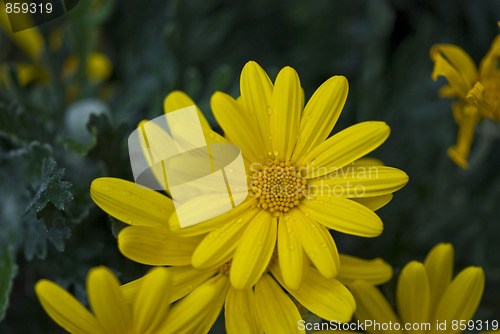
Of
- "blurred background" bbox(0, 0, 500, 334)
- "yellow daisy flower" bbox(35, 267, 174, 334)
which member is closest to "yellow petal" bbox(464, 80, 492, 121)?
"blurred background" bbox(0, 0, 500, 334)

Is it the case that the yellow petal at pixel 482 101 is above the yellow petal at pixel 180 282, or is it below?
above

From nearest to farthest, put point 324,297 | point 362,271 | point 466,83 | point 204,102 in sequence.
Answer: point 324,297 → point 362,271 → point 466,83 → point 204,102

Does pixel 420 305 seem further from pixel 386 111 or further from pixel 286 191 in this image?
pixel 386 111

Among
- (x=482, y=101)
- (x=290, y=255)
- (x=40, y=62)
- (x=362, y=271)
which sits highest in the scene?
(x=40, y=62)

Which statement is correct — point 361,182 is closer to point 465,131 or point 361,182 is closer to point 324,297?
point 324,297

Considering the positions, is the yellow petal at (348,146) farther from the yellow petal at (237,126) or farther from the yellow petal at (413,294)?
the yellow petal at (413,294)

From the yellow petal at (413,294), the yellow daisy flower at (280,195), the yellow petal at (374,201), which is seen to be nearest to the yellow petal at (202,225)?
the yellow daisy flower at (280,195)

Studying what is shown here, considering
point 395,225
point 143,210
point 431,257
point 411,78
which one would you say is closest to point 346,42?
point 411,78

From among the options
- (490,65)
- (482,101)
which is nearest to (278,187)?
(482,101)
